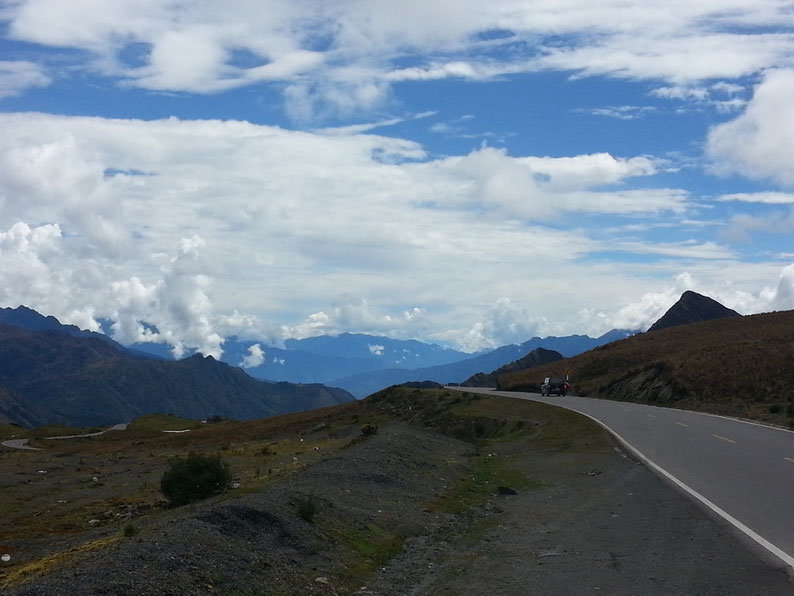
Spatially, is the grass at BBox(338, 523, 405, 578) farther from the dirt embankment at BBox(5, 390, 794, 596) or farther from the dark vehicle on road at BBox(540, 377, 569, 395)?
the dark vehicle on road at BBox(540, 377, 569, 395)

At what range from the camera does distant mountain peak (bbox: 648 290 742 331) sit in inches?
5305

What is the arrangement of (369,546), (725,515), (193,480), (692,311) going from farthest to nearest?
(692,311) → (193,480) → (725,515) → (369,546)

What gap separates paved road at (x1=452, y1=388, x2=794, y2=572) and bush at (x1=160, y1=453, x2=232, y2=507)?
460 inches

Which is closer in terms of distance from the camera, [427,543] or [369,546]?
[369,546]

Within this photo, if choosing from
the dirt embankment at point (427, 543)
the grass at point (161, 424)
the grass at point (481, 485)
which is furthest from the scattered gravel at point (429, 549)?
the grass at point (161, 424)

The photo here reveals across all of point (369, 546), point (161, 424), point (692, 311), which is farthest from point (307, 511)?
point (692, 311)

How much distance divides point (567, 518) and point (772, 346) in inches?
1890

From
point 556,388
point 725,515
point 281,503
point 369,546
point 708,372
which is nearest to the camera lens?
point 369,546

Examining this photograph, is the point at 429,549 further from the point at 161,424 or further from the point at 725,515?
the point at 161,424

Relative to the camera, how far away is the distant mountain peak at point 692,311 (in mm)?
134750

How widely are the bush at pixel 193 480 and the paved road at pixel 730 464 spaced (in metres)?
11.7

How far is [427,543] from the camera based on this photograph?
541 inches

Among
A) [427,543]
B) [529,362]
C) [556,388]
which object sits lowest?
[427,543]

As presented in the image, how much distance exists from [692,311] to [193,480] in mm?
133791
